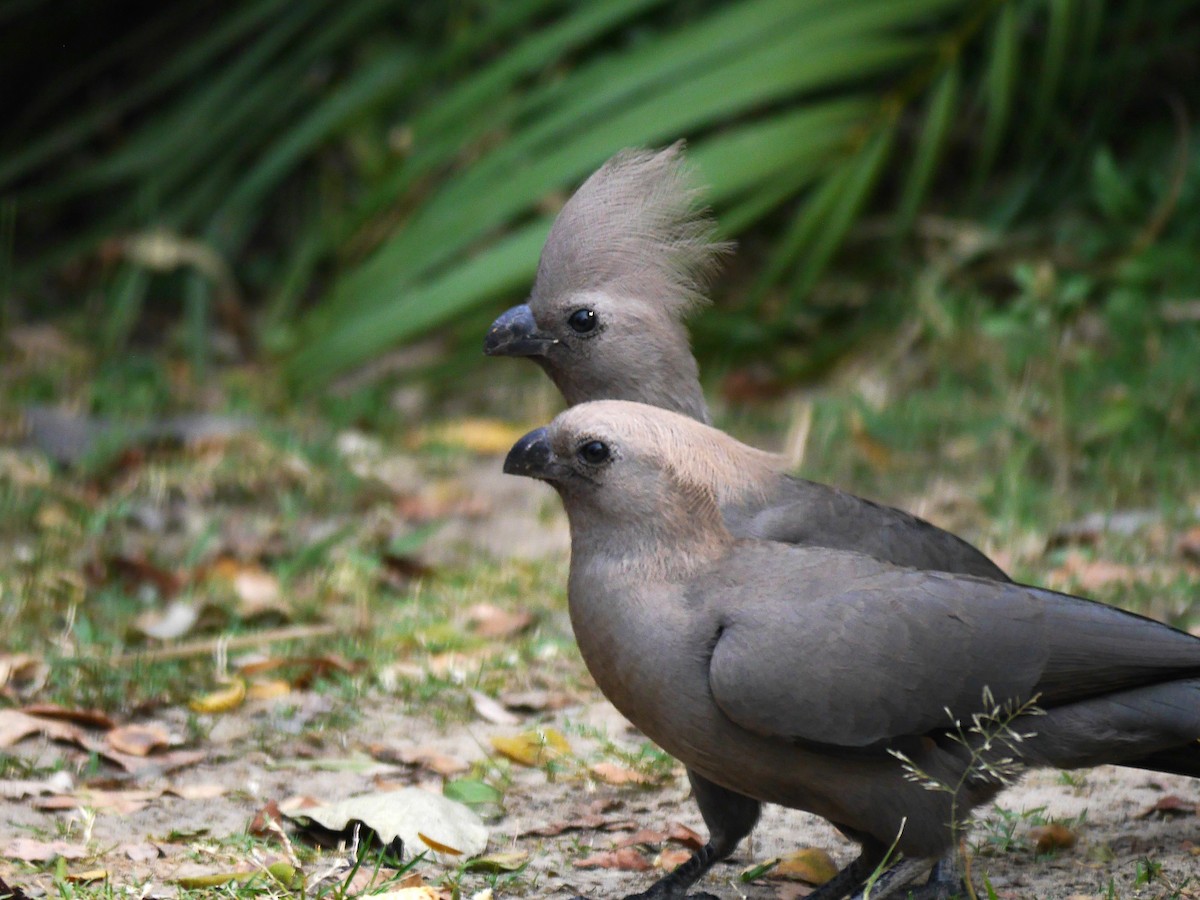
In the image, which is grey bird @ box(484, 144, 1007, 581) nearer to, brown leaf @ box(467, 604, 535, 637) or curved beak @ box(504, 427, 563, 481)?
brown leaf @ box(467, 604, 535, 637)

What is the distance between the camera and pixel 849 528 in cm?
326

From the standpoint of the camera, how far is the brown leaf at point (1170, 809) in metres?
3.08

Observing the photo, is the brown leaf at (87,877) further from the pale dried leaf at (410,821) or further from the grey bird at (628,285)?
the grey bird at (628,285)

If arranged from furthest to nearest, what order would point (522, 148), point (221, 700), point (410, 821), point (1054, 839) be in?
point (522, 148) → point (221, 700) → point (1054, 839) → point (410, 821)

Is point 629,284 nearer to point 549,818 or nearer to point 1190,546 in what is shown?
point 549,818

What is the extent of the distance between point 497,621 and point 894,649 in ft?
5.23

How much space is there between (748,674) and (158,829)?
1.15 metres

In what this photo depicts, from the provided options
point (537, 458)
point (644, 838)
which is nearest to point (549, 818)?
point (644, 838)

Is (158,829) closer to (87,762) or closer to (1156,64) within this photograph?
(87,762)

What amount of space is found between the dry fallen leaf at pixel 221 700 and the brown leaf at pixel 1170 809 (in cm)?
188

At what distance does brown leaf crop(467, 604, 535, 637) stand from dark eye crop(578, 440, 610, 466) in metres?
1.26

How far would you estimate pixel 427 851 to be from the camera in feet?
9.28

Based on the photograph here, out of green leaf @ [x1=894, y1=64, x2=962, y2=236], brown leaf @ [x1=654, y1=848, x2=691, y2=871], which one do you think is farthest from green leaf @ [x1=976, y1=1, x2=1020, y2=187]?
brown leaf @ [x1=654, y1=848, x2=691, y2=871]

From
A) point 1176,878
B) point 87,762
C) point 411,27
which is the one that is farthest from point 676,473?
point 411,27
